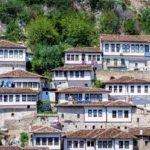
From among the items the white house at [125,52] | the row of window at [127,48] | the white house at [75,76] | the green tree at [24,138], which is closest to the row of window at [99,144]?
the green tree at [24,138]

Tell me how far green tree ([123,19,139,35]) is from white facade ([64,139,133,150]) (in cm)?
3257

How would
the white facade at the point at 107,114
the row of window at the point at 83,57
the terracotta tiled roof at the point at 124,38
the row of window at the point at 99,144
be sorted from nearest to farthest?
the row of window at the point at 99,144 → the white facade at the point at 107,114 → the row of window at the point at 83,57 → the terracotta tiled roof at the point at 124,38

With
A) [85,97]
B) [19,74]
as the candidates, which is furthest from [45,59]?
[85,97]

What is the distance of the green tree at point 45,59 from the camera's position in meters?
85.9

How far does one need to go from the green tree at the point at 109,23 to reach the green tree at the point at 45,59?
15.5m

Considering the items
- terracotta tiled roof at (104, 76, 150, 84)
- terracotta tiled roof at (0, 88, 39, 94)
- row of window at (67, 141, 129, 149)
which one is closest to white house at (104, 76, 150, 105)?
terracotta tiled roof at (104, 76, 150, 84)

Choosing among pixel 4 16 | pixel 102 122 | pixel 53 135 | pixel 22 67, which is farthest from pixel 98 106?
pixel 4 16

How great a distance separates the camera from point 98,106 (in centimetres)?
7544

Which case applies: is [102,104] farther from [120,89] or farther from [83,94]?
[120,89]

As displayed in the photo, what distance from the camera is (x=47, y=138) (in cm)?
7144

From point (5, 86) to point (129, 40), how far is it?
55.8 feet

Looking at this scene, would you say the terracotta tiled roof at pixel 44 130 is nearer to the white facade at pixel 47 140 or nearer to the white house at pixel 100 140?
the white facade at pixel 47 140

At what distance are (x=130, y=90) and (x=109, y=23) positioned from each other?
76.8ft

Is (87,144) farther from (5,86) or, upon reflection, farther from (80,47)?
(80,47)
